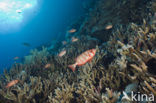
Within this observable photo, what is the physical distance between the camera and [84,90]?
283 centimetres

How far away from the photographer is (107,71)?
10.1 feet

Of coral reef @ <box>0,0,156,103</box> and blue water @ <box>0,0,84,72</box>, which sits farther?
blue water @ <box>0,0,84,72</box>

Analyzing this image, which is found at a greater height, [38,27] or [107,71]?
[38,27]

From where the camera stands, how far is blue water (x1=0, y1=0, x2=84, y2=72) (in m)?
36.9

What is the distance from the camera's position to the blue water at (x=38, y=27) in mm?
36919

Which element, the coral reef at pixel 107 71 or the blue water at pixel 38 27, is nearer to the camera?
the coral reef at pixel 107 71

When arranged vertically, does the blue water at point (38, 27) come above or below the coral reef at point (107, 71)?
above

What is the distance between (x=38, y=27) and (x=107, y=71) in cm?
8529

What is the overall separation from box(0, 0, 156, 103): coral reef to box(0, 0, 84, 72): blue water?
26.4m

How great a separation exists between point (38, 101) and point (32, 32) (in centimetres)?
9737

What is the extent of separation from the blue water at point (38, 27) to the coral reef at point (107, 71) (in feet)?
86.6

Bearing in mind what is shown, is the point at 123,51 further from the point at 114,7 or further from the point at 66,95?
the point at 114,7

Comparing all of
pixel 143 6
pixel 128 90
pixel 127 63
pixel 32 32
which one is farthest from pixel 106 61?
pixel 32 32

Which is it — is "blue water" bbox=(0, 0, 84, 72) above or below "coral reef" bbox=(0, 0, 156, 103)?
above
